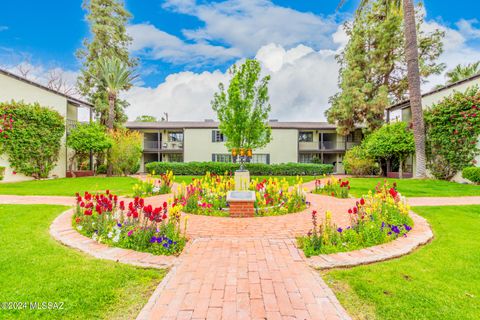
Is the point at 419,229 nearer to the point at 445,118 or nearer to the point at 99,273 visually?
the point at 99,273

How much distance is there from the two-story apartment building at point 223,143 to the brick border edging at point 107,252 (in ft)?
70.8

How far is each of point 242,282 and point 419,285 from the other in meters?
2.27

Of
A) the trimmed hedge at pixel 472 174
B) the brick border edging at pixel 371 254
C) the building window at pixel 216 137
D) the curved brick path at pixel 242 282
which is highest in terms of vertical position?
the building window at pixel 216 137

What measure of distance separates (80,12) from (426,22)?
112 ft

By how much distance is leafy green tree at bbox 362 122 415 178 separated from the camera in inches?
677

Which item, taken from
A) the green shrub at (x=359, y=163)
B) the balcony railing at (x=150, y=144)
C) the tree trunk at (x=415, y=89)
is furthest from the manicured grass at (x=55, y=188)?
the green shrub at (x=359, y=163)

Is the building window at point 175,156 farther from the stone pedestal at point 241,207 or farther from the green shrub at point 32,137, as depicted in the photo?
the stone pedestal at point 241,207

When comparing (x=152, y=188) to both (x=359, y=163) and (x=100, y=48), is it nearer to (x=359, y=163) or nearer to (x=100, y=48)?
(x=359, y=163)

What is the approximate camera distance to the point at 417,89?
48.3ft

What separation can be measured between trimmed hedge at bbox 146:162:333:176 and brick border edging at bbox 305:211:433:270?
15.4 m

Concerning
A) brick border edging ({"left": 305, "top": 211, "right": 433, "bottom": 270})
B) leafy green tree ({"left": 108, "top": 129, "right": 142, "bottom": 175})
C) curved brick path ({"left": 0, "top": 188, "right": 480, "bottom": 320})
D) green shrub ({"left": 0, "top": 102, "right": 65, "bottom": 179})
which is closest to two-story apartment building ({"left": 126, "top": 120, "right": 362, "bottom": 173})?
leafy green tree ({"left": 108, "top": 129, "right": 142, "bottom": 175})

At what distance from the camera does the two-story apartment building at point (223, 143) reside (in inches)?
1038

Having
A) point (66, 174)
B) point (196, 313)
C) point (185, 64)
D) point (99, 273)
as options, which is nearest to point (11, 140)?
point (66, 174)

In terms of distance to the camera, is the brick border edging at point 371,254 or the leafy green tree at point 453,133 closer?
the brick border edging at point 371,254
